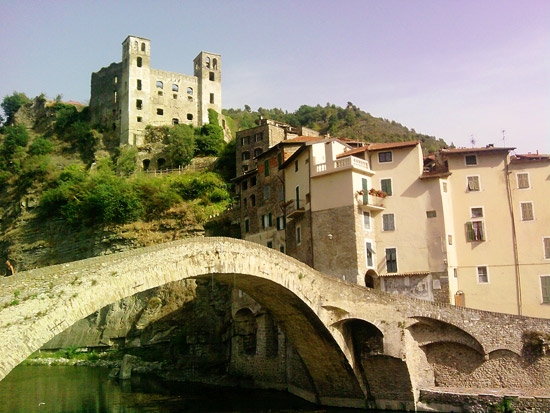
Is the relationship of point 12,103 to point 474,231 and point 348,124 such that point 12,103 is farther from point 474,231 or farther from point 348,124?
point 474,231

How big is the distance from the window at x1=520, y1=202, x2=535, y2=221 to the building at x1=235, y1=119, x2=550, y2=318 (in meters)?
0.06

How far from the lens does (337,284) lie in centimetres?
2723

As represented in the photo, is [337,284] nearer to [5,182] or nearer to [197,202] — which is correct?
[197,202]

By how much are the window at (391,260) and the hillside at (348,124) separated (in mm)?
45120

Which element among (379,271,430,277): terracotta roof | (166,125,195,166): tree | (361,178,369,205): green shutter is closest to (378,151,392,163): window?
(361,178,369,205): green shutter

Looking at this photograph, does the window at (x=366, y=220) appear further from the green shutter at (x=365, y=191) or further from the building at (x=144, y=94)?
the building at (x=144, y=94)

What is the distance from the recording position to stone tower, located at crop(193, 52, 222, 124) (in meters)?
74.8

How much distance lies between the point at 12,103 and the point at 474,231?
77.2m

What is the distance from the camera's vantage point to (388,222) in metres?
35.2

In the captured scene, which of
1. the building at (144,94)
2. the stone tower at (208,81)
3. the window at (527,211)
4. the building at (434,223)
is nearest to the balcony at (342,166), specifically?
the building at (434,223)

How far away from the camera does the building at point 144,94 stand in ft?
232

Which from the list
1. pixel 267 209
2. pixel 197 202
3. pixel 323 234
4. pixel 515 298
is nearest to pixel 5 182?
pixel 197 202

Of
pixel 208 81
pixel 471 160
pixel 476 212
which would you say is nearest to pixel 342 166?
pixel 471 160

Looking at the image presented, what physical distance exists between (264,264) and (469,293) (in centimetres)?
1603
